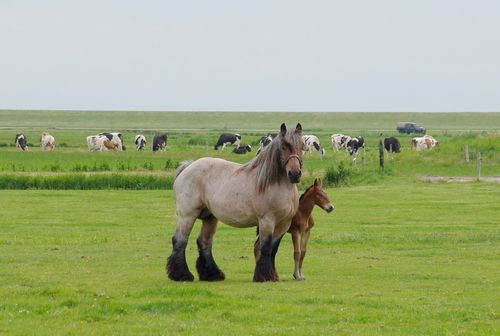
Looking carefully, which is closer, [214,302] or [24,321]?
[24,321]

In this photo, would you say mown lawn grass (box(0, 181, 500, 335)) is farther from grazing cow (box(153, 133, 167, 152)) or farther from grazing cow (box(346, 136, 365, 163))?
grazing cow (box(153, 133, 167, 152))

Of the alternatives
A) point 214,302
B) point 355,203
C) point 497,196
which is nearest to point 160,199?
point 355,203

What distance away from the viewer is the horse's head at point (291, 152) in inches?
600

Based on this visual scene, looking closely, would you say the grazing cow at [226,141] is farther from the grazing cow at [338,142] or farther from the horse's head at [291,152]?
the horse's head at [291,152]

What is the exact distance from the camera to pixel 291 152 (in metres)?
15.4

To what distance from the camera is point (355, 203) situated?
33.4 metres

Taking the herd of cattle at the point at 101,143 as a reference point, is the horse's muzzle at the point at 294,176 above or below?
above

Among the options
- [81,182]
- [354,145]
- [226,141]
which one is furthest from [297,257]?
[226,141]

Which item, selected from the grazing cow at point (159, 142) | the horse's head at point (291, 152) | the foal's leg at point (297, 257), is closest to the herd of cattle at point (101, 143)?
the grazing cow at point (159, 142)

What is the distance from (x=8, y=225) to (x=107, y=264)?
8.97m

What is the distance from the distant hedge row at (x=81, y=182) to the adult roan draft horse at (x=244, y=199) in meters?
23.9

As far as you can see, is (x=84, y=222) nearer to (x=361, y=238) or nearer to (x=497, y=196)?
(x=361, y=238)

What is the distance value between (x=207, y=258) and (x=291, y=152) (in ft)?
7.64

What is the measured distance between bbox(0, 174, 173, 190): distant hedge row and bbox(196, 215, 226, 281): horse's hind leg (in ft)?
77.9
